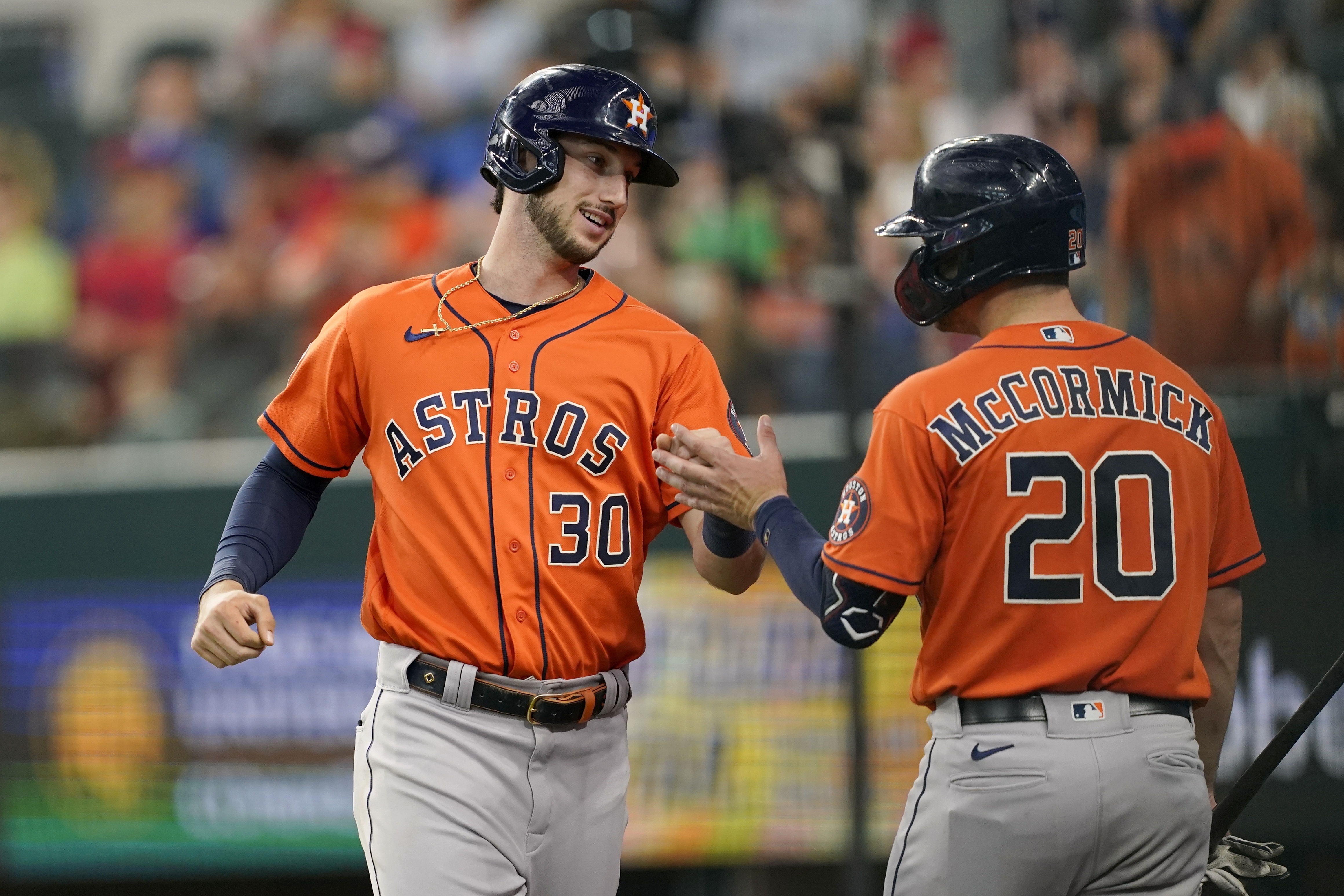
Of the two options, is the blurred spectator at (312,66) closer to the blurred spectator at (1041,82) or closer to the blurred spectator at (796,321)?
the blurred spectator at (796,321)

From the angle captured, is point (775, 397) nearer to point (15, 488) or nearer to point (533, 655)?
point (533, 655)

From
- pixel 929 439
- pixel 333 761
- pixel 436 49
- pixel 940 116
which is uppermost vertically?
pixel 436 49

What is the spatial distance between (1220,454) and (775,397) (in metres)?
2.94

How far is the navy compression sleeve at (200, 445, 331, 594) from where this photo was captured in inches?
114

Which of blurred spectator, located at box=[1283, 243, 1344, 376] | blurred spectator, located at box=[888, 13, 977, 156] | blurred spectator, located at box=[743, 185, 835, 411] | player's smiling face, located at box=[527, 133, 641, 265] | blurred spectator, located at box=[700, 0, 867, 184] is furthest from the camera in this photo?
blurred spectator, located at box=[700, 0, 867, 184]

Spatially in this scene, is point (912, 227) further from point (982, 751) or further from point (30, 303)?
point (30, 303)

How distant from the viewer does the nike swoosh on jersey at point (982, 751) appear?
7.98 feet

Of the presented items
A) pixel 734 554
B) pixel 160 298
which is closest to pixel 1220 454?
pixel 734 554

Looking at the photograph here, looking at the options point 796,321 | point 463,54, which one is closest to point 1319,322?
point 796,321

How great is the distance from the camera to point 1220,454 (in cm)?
263

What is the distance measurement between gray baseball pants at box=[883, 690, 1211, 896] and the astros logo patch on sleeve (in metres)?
0.36

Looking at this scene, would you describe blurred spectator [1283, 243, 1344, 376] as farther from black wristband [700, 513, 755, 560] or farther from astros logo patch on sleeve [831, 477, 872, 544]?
astros logo patch on sleeve [831, 477, 872, 544]

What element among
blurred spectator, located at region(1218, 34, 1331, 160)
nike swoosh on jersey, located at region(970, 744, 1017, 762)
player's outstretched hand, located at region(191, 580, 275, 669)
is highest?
blurred spectator, located at region(1218, 34, 1331, 160)

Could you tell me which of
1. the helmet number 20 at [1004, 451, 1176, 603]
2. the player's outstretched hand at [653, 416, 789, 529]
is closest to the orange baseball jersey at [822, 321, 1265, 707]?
the helmet number 20 at [1004, 451, 1176, 603]
